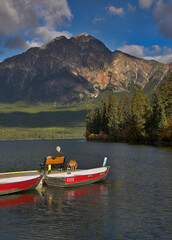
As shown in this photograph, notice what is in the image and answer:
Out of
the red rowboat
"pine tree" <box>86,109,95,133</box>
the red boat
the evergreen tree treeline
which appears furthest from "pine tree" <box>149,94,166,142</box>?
the red boat

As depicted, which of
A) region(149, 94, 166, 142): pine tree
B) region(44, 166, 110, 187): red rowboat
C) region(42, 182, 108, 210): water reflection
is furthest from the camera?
region(149, 94, 166, 142): pine tree

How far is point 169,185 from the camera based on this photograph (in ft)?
97.8

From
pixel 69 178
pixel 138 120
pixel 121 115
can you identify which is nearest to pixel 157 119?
pixel 138 120

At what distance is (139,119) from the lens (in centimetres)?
11900

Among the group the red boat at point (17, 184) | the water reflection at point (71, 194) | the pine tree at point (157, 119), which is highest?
the pine tree at point (157, 119)

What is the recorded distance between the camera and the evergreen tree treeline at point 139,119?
10290 cm

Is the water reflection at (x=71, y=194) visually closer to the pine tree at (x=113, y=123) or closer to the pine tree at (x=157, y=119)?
the pine tree at (x=157, y=119)

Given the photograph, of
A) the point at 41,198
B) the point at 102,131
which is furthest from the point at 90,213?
the point at 102,131

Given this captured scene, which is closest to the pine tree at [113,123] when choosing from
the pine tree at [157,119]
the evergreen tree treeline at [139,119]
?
the evergreen tree treeline at [139,119]

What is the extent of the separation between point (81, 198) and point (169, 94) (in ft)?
332

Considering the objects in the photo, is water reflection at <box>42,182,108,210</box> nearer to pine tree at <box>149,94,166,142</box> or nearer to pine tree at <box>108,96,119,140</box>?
pine tree at <box>149,94,166,142</box>

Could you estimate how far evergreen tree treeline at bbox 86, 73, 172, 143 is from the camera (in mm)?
102900

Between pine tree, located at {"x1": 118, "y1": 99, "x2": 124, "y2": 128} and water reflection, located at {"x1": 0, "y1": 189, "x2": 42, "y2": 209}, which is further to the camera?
pine tree, located at {"x1": 118, "y1": 99, "x2": 124, "y2": 128}

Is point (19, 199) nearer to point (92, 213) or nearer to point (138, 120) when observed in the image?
point (92, 213)
